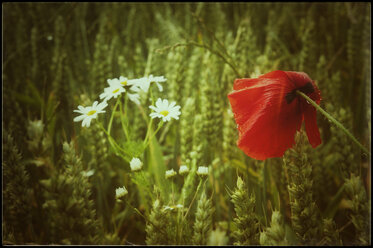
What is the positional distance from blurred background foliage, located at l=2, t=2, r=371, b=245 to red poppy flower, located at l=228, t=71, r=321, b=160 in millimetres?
34

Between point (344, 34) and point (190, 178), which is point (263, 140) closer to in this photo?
point (190, 178)

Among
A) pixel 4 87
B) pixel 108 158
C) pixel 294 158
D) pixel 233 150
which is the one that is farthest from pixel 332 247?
pixel 4 87

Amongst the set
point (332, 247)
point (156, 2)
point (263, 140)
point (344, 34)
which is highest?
point (156, 2)

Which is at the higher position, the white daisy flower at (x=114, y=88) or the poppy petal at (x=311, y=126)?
the white daisy flower at (x=114, y=88)

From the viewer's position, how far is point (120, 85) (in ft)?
1.25

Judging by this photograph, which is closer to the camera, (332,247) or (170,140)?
(332,247)

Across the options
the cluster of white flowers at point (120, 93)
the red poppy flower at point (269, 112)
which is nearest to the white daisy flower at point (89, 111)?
the cluster of white flowers at point (120, 93)

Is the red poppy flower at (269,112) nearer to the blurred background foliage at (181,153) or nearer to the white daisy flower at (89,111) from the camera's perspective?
the blurred background foliage at (181,153)

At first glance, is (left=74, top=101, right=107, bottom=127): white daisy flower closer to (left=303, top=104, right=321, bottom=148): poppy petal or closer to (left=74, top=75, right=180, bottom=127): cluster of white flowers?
(left=74, top=75, right=180, bottom=127): cluster of white flowers

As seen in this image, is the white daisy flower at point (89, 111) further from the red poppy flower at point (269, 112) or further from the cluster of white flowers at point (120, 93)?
the red poppy flower at point (269, 112)

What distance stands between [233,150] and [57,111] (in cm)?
32

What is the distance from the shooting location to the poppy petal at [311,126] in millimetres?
339

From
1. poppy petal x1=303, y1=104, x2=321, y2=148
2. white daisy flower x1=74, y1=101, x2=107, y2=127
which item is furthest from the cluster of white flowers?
poppy petal x1=303, y1=104, x2=321, y2=148

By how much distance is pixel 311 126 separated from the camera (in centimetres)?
35
